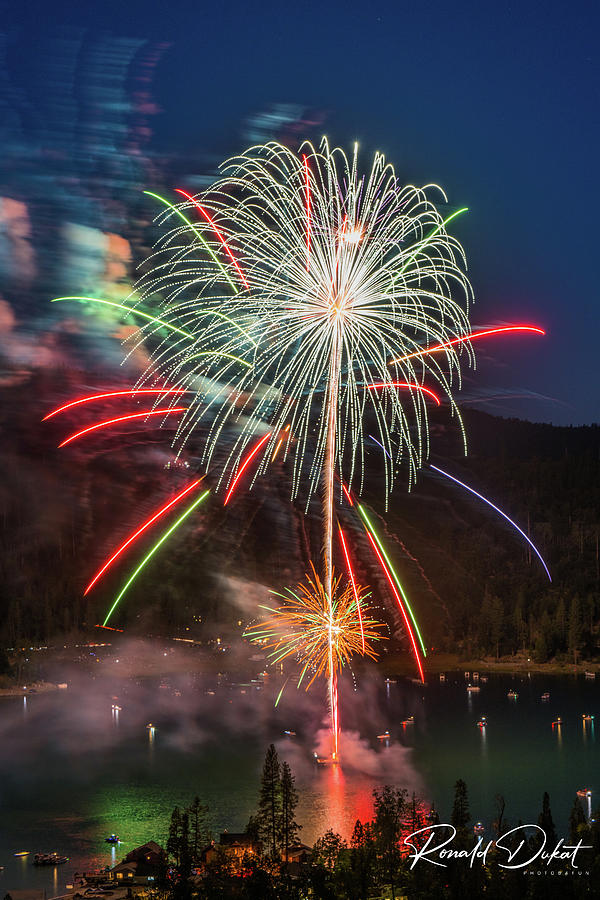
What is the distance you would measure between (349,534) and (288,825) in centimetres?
1321

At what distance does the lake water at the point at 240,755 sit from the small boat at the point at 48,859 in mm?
160

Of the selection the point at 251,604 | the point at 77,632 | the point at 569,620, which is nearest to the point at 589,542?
the point at 569,620

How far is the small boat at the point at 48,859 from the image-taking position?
2128 cm

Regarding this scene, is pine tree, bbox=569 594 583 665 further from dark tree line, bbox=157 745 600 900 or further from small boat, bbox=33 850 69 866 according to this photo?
small boat, bbox=33 850 69 866

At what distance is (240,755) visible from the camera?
32812 mm

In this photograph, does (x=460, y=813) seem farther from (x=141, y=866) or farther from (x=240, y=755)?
(x=240, y=755)

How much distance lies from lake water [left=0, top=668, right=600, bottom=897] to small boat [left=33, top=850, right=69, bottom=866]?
160 millimetres

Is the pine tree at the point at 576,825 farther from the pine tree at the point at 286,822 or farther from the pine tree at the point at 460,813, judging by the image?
the pine tree at the point at 286,822

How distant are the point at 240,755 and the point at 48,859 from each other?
1192cm

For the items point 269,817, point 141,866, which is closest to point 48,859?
point 141,866

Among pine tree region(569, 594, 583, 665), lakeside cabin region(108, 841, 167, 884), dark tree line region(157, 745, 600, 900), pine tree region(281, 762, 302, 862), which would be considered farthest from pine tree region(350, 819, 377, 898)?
pine tree region(569, 594, 583, 665)

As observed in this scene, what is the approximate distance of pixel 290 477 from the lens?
30.2m

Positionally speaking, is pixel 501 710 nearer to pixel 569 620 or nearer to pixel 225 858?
pixel 569 620

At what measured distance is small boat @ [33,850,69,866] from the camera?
69.8 ft
